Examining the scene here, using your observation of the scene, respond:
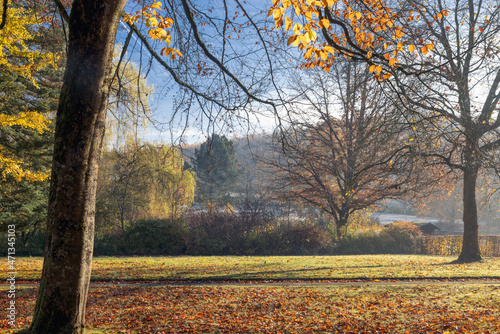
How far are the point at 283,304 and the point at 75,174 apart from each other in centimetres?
481

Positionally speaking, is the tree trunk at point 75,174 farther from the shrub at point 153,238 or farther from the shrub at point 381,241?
the shrub at point 381,241

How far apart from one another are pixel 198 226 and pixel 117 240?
13.2 ft

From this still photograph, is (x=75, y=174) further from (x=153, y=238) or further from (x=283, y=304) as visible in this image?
(x=153, y=238)

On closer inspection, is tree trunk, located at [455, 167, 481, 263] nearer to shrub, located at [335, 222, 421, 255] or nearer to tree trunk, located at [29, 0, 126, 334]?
shrub, located at [335, 222, 421, 255]

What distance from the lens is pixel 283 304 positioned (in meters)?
6.43

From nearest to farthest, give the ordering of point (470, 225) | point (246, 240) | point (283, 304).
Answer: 1. point (283, 304)
2. point (470, 225)
3. point (246, 240)

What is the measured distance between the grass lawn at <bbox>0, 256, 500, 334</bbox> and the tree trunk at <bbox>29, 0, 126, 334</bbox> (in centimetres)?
121

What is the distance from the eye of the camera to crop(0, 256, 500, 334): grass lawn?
5.06 meters

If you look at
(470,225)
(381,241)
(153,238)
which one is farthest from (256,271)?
(381,241)

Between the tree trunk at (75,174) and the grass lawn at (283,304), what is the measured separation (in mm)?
1211

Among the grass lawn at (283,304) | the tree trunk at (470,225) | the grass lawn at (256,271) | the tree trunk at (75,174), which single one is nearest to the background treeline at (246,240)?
the grass lawn at (256,271)

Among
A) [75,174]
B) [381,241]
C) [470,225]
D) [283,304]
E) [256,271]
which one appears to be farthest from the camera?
[381,241]

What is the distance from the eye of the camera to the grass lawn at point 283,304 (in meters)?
5.06

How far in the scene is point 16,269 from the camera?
31.7ft
